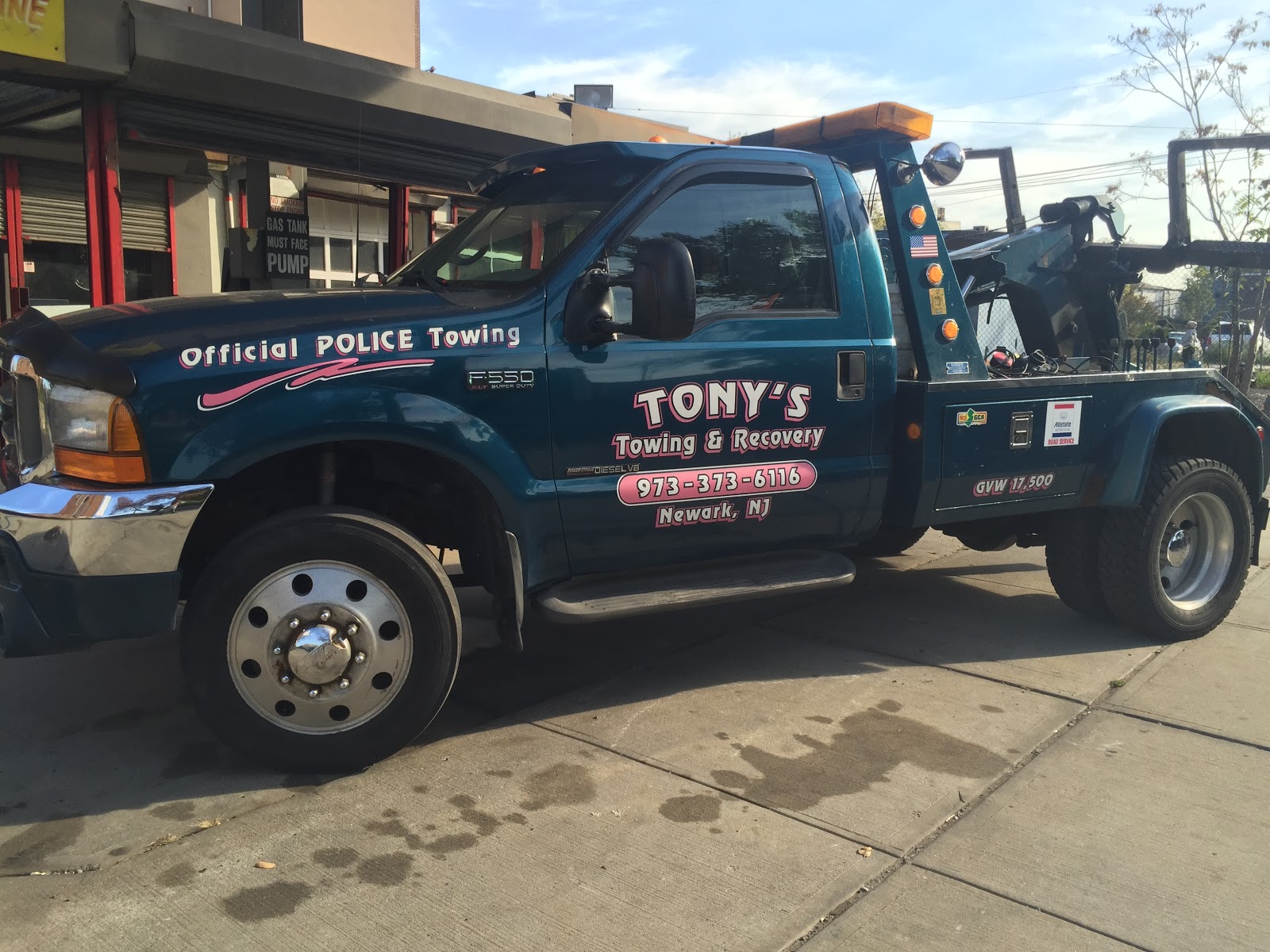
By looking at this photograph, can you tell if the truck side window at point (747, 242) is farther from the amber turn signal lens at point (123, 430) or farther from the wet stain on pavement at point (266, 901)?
the wet stain on pavement at point (266, 901)

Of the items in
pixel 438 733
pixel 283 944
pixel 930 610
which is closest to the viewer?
pixel 283 944

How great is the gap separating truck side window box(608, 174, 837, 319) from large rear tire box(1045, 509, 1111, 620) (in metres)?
1.89

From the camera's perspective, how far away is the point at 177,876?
286cm

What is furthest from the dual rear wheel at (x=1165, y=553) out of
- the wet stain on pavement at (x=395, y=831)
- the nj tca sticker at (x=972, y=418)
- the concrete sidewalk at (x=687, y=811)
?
the wet stain on pavement at (x=395, y=831)

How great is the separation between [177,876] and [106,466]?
1183mm

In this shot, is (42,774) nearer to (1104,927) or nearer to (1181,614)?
(1104,927)

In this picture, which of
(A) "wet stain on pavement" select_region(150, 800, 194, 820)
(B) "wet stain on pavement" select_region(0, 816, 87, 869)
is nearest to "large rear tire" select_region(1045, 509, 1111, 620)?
(A) "wet stain on pavement" select_region(150, 800, 194, 820)

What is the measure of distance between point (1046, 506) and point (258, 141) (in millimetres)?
6598

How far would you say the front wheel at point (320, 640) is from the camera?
Result: 331 centimetres

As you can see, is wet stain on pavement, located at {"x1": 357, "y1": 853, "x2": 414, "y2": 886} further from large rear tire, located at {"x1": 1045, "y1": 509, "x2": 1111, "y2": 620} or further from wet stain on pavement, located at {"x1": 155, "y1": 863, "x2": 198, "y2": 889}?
large rear tire, located at {"x1": 1045, "y1": 509, "x2": 1111, "y2": 620}

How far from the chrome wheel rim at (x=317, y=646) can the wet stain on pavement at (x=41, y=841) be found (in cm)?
59

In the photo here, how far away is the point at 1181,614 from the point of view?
5250mm

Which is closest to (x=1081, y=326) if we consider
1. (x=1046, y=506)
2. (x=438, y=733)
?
(x=1046, y=506)

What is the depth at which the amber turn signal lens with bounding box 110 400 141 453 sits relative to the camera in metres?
3.09
